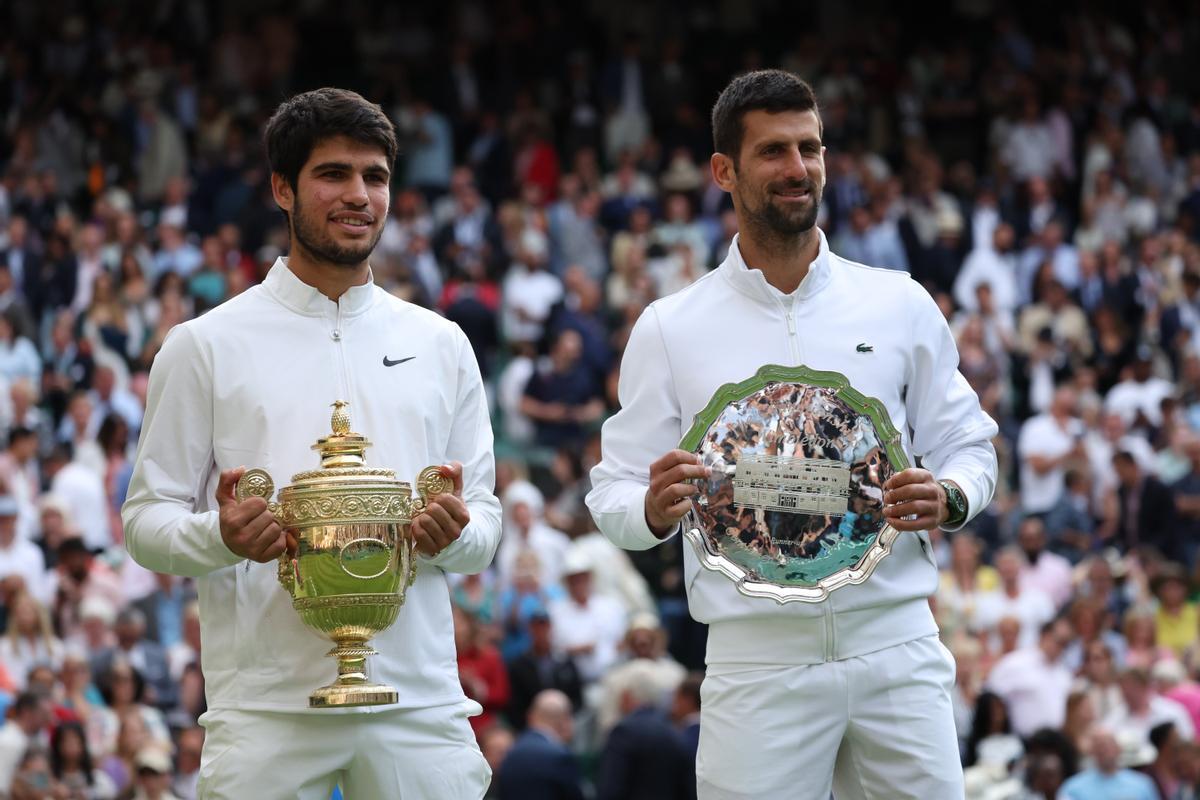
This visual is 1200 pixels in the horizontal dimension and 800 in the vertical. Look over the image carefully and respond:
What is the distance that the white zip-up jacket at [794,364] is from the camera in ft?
17.9

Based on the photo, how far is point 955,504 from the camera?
5332mm

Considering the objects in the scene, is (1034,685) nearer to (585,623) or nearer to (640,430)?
(585,623)

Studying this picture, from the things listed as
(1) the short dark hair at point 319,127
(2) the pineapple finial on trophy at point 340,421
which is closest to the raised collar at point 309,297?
(1) the short dark hair at point 319,127

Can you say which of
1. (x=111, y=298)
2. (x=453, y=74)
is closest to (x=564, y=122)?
(x=453, y=74)

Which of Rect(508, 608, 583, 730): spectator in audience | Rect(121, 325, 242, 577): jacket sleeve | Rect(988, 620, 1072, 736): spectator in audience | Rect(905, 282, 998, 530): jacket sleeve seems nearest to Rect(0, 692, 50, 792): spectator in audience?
Rect(508, 608, 583, 730): spectator in audience

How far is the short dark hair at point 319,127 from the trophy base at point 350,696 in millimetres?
1334

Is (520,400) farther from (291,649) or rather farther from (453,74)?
(291,649)

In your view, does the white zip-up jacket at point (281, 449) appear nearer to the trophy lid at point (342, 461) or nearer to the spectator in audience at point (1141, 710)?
the trophy lid at point (342, 461)

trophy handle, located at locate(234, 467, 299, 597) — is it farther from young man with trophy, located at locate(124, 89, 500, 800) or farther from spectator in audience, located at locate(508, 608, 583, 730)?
spectator in audience, located at locate(508, 608, 583, 730)

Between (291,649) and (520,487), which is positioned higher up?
(520,487)

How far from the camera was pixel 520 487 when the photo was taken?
15.8 metres

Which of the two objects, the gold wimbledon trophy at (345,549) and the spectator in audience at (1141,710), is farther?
the spectator in audience at (1141,710)

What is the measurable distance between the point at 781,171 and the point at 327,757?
190 cm

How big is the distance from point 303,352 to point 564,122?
19022 mm
